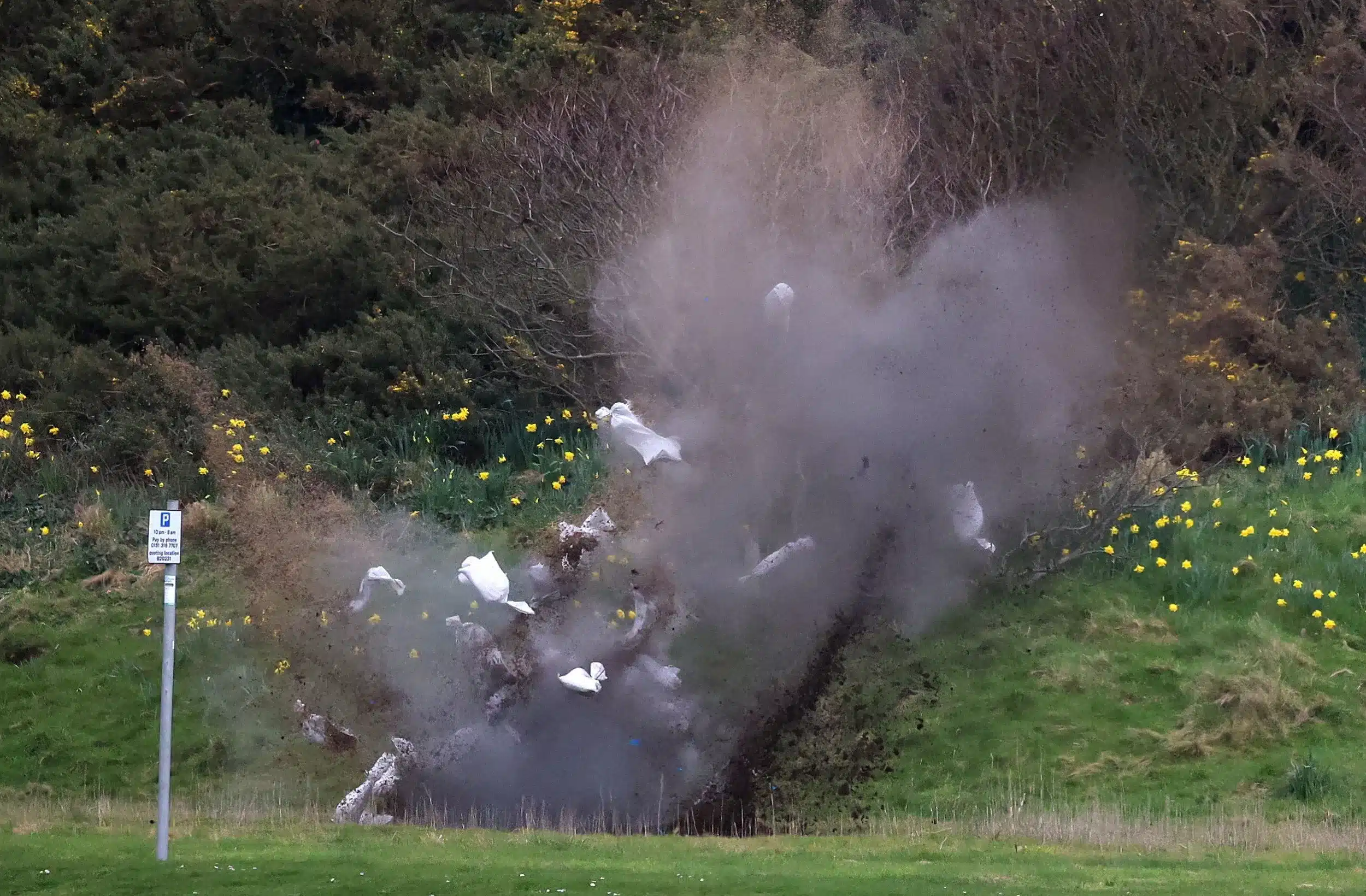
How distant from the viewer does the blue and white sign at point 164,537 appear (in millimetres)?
10117

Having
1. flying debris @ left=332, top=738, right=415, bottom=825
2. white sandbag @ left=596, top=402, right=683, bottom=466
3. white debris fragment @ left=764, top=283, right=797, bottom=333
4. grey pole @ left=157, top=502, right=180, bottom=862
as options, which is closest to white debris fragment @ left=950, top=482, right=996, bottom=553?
white debris fragment @ left=764, top=283, right=797, bottom=333

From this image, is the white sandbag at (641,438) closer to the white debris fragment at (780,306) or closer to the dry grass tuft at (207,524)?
the white debris fragment at (780,306)

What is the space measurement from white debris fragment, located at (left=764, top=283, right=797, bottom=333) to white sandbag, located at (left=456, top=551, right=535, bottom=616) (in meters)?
3.91

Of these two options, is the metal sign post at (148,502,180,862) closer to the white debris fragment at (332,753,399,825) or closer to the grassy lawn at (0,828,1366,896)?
the grassy lawn at (0,828,1366,896)

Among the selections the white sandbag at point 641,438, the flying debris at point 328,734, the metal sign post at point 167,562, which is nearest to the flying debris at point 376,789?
the flying debris at point 328,734

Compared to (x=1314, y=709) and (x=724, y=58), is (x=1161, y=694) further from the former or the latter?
(x=724, y=58)

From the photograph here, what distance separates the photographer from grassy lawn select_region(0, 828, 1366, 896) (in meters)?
9.74

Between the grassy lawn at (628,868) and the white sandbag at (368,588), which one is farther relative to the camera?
the white sandbag at (368,588)

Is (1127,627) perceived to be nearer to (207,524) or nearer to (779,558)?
(779,558)

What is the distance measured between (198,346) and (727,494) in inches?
429

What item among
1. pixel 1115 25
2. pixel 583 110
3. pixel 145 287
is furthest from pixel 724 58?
pixel 145 287

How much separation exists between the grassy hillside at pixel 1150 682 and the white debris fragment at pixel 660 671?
1.27 metres

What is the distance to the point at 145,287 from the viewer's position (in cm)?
2470

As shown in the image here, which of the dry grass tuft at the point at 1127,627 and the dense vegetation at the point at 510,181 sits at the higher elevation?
the dense vegetation at the point at 510,181
